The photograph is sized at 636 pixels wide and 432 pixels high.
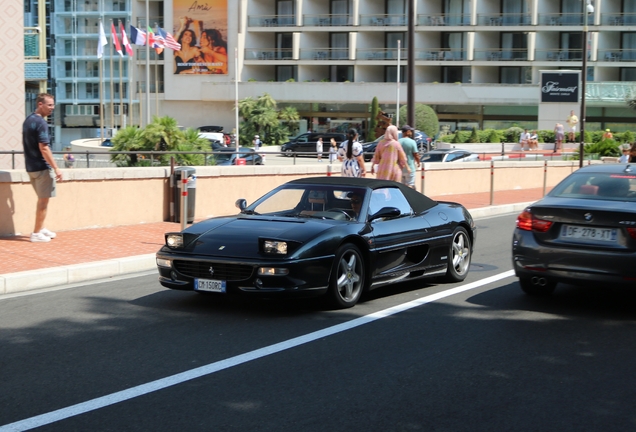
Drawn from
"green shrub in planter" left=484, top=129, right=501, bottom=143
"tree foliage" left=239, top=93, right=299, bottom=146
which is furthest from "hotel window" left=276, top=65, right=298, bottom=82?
"green shrub in planter" left=484, top=129, right=501, bottom=143

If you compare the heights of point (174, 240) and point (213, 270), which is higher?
point (174, 240)

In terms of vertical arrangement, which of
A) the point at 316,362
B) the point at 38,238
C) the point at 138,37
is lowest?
the point at 316,362

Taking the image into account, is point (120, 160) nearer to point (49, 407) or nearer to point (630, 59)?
point (49, 407)

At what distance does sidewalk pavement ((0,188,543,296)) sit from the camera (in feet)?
33.2

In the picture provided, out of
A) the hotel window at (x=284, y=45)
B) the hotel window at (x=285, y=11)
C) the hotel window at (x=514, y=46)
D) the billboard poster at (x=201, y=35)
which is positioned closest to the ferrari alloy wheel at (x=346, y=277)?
the hotel window at (x=514, y=46)

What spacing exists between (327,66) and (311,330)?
7397cm

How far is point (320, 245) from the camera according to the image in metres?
8.27

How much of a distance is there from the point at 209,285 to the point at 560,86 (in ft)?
175

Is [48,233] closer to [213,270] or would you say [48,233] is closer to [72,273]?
[72,273]

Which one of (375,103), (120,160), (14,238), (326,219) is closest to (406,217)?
(326,219)

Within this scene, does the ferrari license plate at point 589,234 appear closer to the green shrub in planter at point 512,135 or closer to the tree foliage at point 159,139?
the tree foliage at point 159,139

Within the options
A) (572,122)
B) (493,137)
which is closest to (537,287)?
(572,122)

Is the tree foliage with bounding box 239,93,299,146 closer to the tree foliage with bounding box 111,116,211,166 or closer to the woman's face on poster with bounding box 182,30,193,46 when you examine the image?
the woman's face on poster with bounding box 182,30,193,46

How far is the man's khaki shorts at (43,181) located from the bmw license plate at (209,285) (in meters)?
4.96
